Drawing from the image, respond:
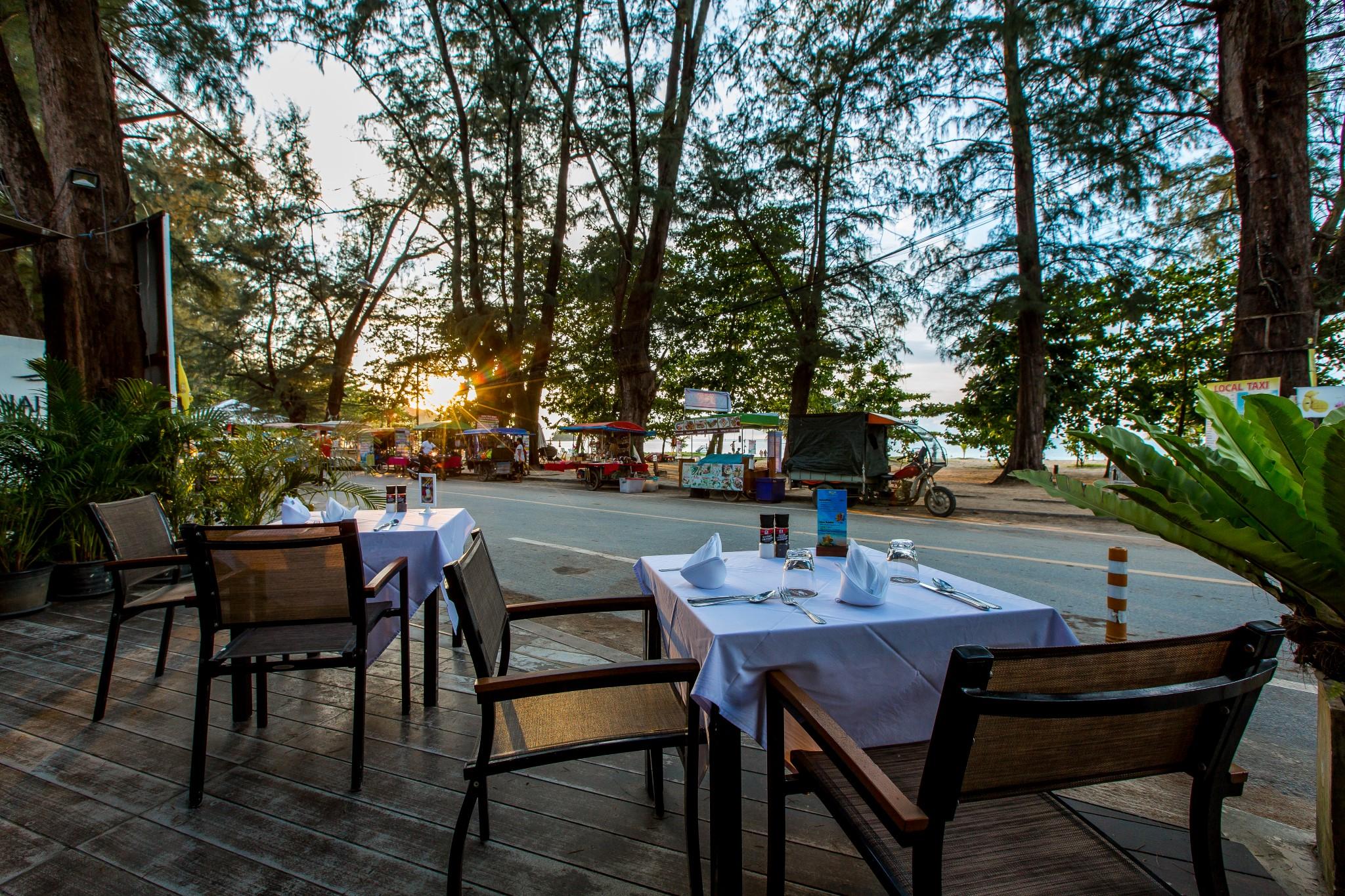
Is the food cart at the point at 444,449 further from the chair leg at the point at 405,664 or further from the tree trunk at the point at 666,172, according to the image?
the chair leg at the point at 405,664

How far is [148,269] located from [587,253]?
15.9m

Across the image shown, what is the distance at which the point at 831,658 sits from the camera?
1650 mm

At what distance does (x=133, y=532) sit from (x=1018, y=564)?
302 inches

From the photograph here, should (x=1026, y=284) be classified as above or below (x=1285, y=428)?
above

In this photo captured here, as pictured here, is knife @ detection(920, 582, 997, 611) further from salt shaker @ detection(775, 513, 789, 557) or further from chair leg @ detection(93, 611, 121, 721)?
chair leg @ detection(93, 611, 121, 721)

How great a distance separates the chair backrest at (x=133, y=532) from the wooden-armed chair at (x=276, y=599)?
949mm

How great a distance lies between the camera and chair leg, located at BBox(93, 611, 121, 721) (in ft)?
8.68

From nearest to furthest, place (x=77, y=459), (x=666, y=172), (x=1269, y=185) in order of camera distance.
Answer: (x=77, y=459), (x=1269, y=185), (x=666, y=172)

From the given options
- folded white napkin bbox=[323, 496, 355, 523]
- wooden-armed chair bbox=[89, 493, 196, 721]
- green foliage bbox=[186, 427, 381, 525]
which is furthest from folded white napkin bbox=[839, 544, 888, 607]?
green foliage bbox=[186, 427, 381, 525]

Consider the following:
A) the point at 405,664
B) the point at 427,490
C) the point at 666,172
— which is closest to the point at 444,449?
the point at 666,172

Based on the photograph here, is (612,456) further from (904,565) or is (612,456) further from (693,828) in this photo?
(693,828)

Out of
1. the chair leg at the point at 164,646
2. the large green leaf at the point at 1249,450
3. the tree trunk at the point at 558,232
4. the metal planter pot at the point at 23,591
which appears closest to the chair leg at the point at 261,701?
the chair leg at the point at 164,646

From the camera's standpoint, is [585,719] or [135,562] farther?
[135,562]

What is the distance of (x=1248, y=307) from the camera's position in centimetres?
618
